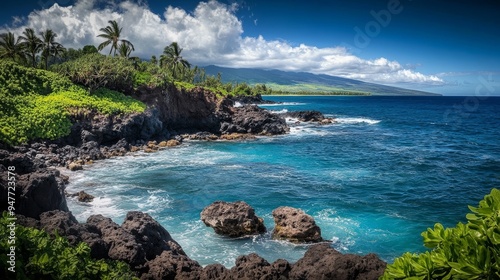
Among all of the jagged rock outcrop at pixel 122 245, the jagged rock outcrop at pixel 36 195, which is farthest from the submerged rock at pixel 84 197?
the jagged rock outcrop at pixel 122 245

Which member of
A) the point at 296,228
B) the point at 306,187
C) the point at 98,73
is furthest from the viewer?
the point at 98,73

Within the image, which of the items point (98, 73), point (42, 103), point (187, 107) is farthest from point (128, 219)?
point (187, 107)

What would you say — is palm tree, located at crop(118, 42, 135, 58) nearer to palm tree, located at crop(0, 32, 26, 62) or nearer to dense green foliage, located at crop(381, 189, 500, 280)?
palm tree, located at crop(0, 32, 26, 62)

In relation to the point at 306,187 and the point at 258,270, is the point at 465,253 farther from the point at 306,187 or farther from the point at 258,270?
the point at 306,187

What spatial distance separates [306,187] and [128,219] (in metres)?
20.2

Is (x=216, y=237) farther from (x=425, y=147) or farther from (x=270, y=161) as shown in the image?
(x=425, y=147)

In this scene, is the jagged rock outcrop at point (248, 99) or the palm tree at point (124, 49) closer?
the palm tree at point (124, 49)

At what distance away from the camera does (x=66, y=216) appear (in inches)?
627

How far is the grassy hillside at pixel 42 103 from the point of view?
39969 millimetres

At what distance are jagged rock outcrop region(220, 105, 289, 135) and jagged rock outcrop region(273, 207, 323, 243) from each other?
4688cm

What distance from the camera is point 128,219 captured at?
17953mm

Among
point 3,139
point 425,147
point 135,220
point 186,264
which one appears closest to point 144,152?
point 3,139

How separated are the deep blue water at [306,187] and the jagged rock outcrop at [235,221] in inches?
27.3

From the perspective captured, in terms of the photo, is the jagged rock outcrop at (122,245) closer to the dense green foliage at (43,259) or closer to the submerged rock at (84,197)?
the dense green foliage at (43,259)
